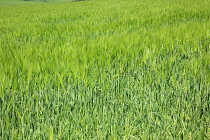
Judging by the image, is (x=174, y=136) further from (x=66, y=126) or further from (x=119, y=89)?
(x=66, y=126)

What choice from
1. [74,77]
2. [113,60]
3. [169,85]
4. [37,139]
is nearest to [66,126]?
[37,139]

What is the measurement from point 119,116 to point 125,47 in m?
1.01

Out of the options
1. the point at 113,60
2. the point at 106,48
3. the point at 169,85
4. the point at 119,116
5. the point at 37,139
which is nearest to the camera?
the point at 37,139

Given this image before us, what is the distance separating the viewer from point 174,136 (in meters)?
1.84

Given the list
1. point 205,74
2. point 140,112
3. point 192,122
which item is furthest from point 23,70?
point 205,74

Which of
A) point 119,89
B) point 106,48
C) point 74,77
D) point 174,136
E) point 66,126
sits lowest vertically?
point 174,136

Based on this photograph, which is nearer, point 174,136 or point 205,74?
point 174,136

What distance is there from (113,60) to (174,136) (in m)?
0.98

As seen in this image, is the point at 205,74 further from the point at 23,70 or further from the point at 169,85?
the point at 23,70

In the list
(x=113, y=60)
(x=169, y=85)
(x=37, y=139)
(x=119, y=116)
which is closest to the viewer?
(x=37, y=139)

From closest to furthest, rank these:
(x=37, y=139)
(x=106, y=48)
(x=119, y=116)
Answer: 1. (x=37, y=139)
2. (x=119, y=116)
3. (x=106, y=48)

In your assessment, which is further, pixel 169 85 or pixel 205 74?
pixel 205 74

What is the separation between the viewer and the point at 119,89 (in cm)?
220

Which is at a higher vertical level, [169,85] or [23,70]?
[23,70]
